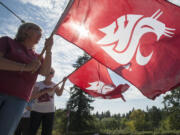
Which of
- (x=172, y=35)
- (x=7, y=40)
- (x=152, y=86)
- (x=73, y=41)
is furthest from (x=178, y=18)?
(x=7, y=40)

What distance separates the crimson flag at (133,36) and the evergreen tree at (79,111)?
27308 millimetres

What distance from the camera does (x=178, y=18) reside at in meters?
2.57

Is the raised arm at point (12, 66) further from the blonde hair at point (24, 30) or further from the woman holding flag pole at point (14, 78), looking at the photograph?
the blonde hair at point (24, 30)

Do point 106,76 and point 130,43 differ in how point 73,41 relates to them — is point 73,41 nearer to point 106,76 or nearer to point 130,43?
point 130,43

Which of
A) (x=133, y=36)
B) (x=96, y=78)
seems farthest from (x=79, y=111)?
(x=133, y=36)

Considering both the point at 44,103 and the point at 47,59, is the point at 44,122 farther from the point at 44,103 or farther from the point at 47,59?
the point at 47,59

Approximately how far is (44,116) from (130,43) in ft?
6.84

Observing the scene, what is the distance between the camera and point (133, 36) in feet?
8.71

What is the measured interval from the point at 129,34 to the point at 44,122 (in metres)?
2.22

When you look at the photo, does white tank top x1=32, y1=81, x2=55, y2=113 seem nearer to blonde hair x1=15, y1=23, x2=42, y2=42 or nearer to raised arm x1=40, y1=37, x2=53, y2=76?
raised arm x1=40, y1=37, x2=53, y2=76

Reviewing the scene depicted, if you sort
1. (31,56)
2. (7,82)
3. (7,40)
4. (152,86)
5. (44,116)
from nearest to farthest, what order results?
(7,82) < (7,40) < (31,56) < (152,86) < (44,116)

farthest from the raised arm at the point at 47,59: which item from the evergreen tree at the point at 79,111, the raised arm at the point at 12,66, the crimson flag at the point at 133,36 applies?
the evergreen tree at the point at 79,111

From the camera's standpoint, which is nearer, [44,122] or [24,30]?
[24,30]

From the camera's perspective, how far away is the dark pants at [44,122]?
3129 mm
